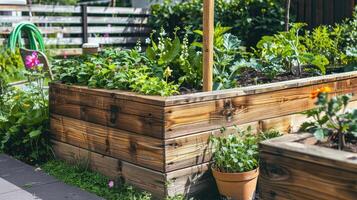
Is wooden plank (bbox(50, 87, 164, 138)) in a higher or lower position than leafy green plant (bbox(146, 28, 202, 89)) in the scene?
lower

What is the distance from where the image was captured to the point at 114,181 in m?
3.76

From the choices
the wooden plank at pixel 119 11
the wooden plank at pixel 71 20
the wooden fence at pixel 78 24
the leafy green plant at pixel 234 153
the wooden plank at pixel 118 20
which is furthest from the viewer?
the wooden plank at pixel 119 11

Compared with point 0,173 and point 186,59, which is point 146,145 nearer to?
point 186,59

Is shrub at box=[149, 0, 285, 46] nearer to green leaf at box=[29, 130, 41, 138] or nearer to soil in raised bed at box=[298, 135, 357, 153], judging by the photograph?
green leaf at box=[29, 130, 41, 138]

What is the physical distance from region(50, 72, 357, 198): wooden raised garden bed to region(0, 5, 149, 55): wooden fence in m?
6.78

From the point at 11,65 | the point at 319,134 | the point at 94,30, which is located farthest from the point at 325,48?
the point at 94,30

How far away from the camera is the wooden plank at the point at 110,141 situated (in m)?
3.38

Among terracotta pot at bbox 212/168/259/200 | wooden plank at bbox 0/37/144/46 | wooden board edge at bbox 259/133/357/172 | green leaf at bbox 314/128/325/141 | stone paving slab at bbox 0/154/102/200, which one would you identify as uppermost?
wooden plank at bbox 0/37/144/46

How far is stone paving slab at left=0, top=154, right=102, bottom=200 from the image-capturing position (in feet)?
11.8

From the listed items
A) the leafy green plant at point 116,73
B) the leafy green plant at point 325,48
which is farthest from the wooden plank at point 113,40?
the leafy green plant at point 116,73

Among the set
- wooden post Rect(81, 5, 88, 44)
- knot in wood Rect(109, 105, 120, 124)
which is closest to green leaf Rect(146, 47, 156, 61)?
knot in wood Rect(109, 105, 120, 124)

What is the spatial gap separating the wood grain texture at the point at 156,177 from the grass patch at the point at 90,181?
5 centimetres

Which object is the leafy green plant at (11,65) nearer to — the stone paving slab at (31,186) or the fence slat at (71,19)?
the fence slat at (71,19)

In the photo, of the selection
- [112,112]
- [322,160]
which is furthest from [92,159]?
[322,160]
